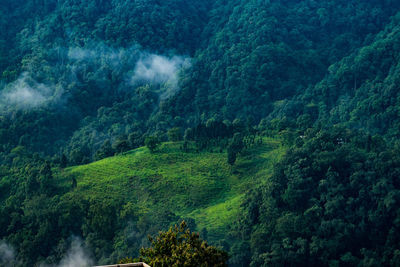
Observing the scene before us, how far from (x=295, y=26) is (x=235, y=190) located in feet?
171

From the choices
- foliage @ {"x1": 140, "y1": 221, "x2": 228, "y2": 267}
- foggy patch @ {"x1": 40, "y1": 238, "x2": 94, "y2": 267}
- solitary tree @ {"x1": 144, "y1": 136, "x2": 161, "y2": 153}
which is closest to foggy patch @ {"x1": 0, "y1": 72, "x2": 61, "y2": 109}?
solitary tree @ {"x1": 144, "y1": 136, "x2": 161, "y2": 153}

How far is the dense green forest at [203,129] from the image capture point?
59.7 meters

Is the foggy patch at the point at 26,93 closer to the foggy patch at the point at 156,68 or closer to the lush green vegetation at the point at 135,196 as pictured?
the foggy patch at the point at 156,68

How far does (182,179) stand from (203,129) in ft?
28.8

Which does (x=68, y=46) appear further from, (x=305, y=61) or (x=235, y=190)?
(x=235, y=190)

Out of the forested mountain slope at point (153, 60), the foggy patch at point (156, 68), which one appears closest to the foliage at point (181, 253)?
the forested mountain slope at point (153, 60)

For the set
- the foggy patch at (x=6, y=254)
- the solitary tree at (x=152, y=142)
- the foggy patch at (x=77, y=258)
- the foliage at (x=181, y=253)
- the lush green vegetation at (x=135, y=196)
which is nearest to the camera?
the foliage at (x=181, y=253)

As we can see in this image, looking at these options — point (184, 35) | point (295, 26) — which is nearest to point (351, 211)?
point (295, 26)

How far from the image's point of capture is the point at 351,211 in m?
59.0

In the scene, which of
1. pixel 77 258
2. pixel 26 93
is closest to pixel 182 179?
pixel 77 258

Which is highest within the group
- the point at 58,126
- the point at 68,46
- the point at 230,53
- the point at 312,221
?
the point at 68,46

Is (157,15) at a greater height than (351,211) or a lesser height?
greater

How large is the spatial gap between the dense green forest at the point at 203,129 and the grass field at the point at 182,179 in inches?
8.2

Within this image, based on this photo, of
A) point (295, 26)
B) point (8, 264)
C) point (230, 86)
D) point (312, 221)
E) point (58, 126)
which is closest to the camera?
point (312, 221)
